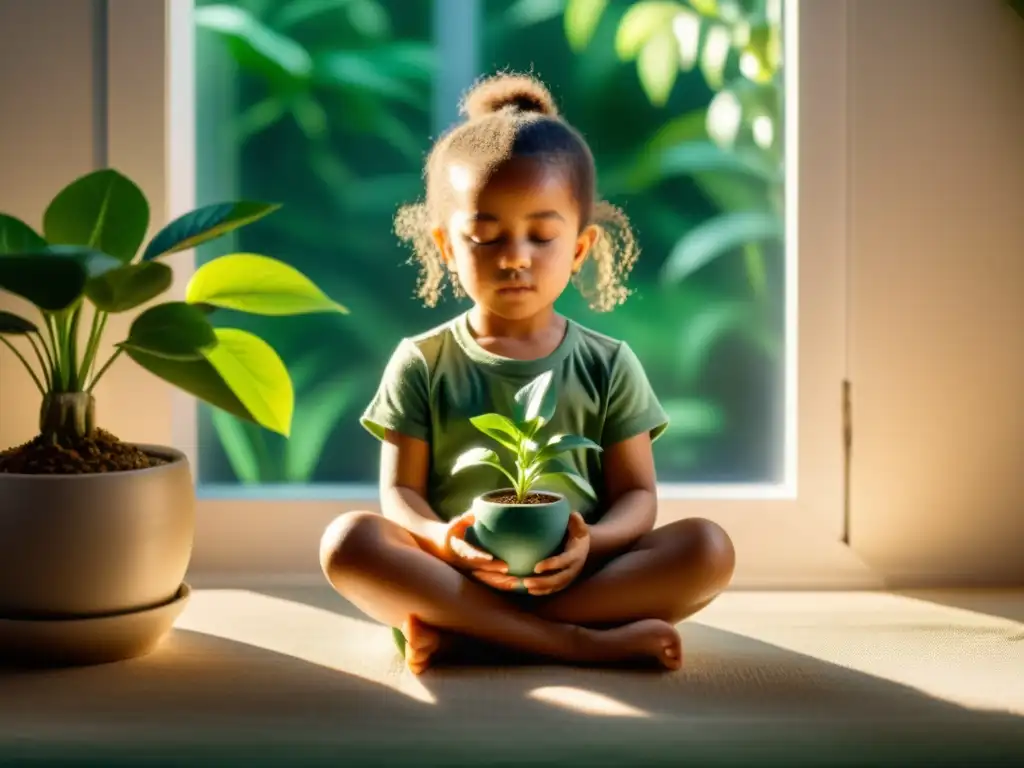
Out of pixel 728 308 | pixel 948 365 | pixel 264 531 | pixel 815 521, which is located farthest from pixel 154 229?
pixel 948 365

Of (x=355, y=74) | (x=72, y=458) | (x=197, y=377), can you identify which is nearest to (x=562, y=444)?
(x=197, y=377)

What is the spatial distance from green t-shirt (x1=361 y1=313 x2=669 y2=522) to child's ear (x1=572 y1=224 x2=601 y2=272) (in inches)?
3.1

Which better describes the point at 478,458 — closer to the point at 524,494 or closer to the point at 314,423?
the point at 524,494

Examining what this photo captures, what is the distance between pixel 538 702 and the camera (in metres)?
1.08

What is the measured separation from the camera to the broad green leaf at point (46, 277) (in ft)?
3.42

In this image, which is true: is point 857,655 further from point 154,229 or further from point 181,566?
point 154,229

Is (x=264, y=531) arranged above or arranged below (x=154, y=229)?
below

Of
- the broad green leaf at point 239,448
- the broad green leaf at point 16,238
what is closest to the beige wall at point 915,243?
the broad green leaf at point 239,448

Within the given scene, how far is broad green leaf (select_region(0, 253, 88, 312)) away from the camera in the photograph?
1.04 metres

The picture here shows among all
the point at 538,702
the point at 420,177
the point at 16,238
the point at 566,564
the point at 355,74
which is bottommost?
the point at 538,702

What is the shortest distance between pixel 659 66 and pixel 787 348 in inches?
16.2

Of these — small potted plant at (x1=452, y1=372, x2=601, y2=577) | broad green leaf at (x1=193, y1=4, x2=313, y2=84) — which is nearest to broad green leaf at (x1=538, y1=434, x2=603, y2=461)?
small potted plant at (x1=452, y1=372, x2=601, y2=577)

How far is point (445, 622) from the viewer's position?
1.18m

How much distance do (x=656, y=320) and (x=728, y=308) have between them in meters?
0.10
